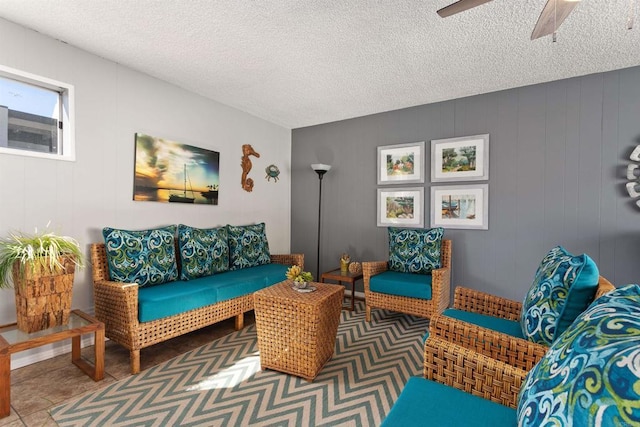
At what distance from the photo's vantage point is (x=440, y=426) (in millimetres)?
1002

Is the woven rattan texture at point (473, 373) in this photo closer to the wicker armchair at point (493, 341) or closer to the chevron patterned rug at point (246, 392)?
the wicker armchair at point (493, 341)

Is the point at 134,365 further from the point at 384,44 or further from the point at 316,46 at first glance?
the point at 384,44

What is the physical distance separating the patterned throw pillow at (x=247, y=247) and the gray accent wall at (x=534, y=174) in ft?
4.17

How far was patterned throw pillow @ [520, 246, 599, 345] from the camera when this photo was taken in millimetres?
1256

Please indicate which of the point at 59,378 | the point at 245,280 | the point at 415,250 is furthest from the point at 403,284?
the point at 59,378

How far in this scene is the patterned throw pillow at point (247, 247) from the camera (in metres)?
3.56

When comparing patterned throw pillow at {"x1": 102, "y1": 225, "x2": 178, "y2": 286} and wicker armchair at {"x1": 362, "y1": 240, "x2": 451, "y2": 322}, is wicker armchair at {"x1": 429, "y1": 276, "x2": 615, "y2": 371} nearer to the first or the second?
wicker armchair at {"x1": 362, "y1": 240, "x2": 451, "y2": 322}

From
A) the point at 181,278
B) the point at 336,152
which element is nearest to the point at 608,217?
the point at 336,152

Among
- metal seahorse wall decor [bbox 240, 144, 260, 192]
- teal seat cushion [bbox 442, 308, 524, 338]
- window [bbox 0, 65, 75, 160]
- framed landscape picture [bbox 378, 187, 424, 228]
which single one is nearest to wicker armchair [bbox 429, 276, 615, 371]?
teal seat cushion [bbox 442, 308, 524, 338]

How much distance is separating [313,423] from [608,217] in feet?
10.4

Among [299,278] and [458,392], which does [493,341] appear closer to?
[458,392]

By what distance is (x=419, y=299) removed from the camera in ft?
10.0

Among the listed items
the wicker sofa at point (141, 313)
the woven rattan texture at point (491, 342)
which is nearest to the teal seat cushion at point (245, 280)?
the wicker sofa at point (141, 313)

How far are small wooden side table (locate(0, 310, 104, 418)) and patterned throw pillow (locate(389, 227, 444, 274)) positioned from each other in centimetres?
275
